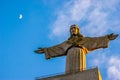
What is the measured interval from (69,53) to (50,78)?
7.47 ft

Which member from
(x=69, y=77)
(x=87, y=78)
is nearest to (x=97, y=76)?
(x=87, y=78)

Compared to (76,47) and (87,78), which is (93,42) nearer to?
(76,47)

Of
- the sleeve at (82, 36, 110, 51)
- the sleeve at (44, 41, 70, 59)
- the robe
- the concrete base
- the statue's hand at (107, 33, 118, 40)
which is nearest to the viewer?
the concrete base

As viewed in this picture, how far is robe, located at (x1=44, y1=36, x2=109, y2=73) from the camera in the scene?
17.1 metres

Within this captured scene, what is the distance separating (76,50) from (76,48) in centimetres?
23

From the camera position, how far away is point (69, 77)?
52.7 feet

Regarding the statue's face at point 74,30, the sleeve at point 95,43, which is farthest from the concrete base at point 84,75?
the statue's face at point 74,30

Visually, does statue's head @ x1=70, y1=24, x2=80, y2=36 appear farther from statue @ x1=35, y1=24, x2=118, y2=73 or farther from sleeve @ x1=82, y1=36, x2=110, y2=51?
sleeve @ x1=82, y1=36, x2=110, y2=51

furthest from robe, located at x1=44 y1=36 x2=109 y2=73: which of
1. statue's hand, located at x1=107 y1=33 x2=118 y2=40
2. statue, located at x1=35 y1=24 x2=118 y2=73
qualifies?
statue's hand, located at x1=107 y1=33 x2=118 y2=40

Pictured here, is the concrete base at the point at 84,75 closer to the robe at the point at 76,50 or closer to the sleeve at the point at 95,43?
the robe at the point at 76,50

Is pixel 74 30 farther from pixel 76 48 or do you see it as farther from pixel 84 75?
pixel 84 75

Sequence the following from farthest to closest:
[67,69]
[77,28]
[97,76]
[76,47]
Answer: [77,28] < [76,47] < [67,69] < [97,76]

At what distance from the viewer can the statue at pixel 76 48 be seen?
1719 centimetres

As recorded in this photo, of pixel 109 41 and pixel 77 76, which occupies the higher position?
pixel 109 41
